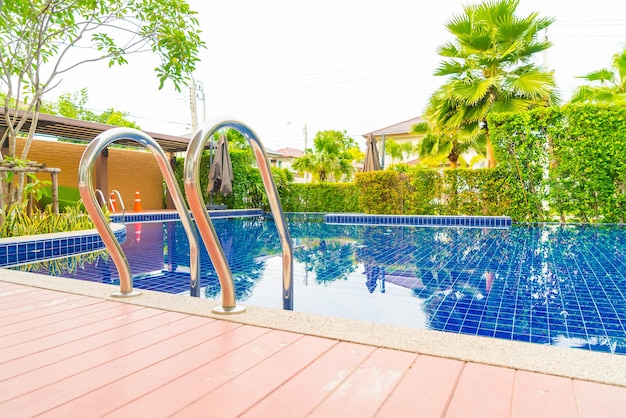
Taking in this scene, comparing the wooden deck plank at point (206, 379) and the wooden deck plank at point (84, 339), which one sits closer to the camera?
the wooden deck plank at point (206, 379)

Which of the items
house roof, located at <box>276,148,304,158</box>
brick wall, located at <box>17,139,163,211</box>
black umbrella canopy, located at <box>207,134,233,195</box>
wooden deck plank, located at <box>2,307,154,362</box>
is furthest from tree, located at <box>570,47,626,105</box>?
house roof, located at <box>276,148,304,158</box>

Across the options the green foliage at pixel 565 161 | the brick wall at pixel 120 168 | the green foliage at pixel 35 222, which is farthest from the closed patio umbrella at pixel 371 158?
the brick wall at pixel 120 168

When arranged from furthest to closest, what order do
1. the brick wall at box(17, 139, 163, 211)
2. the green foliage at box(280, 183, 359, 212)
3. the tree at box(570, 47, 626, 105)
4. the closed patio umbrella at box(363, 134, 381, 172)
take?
the green foliage at box(280, 183, 359, 212)
the brick wall at box(17, 139, 163, 211)
the closed patio umbrella at box(363, 134, 381, 172)
the tree at box(570, 47, 626, 105)

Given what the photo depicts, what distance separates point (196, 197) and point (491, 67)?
37.9 feet

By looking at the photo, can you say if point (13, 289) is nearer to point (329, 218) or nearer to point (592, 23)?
point (329, 218)

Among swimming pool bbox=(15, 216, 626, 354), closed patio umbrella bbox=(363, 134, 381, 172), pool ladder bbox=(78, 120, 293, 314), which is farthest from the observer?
closed patio umbrella bbox=(363, 134, 381, 172)

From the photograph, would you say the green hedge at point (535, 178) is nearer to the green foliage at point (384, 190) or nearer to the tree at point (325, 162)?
the green foliage at point (384, 190)

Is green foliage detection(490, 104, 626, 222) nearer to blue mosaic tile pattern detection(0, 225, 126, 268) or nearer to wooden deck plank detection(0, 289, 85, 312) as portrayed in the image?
blue mosaic tile pattern detection(0, 225, 126, 268)

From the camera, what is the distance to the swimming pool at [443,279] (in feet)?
10.7

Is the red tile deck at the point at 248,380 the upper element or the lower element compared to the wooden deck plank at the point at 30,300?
lower

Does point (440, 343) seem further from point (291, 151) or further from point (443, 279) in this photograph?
point (291, 151)

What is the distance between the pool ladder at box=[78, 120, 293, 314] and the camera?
2020 millimetres

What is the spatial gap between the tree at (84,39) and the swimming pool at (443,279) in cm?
263

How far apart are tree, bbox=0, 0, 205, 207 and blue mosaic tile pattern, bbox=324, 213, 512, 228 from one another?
23.7ft
